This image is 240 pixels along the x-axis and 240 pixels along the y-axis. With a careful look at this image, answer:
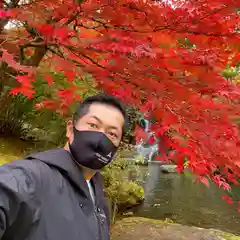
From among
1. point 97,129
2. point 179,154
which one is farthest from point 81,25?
point 97,129

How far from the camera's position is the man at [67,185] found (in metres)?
0.95

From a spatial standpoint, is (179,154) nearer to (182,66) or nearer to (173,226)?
(182,66)

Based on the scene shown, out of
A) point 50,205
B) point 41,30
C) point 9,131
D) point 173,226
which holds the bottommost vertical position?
point 173,226

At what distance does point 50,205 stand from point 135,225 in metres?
4.72

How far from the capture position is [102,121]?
1381 mm

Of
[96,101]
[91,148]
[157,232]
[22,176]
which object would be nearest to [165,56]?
[96,101]

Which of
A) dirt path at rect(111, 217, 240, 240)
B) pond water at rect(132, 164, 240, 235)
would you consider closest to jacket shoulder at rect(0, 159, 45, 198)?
dirt path at rect(111, 217, 240, 240)

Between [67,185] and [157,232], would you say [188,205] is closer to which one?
[157,232]

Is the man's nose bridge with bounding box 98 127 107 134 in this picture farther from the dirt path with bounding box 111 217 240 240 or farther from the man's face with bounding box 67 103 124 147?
the dirt path with bounding box 111 217 240 240

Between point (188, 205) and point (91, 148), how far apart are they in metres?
7.79

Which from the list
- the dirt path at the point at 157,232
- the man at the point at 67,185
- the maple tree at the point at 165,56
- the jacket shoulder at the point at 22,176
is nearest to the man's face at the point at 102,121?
the man at the point at 67,185

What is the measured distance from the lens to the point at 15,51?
3178mm

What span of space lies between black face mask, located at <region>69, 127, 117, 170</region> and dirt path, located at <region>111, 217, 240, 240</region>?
3846 millimetres

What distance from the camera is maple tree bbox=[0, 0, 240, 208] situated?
238 cm
